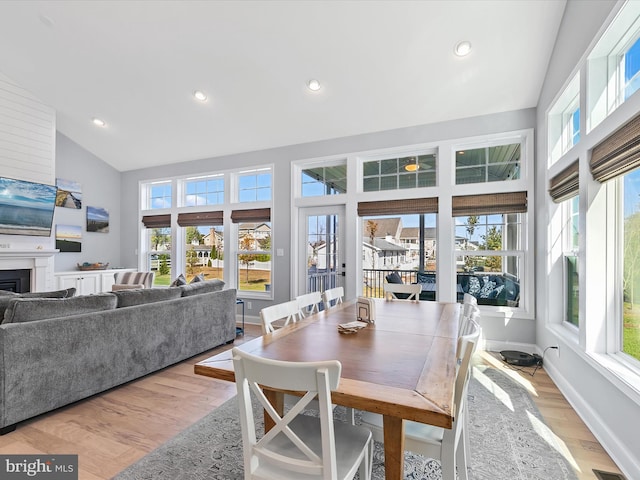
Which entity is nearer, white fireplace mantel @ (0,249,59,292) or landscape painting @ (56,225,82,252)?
white fireplace mantel @ (0,249,59,292)

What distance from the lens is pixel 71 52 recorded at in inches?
154

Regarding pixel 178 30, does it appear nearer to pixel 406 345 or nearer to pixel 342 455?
pixel 406 345

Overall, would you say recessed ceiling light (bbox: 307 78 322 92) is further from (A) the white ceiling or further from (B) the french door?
(B) the french door

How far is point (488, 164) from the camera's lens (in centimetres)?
392

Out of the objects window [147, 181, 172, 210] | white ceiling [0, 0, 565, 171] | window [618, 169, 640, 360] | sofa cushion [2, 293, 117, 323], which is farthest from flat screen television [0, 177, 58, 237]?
window [618, 169, 640, 360]

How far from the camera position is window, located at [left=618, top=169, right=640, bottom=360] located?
77.3 inches

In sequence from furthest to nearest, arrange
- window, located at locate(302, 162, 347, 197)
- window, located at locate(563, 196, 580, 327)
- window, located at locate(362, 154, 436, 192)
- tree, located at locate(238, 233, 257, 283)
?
tree, located at locate(238, 233, 257, 283) → window, located at locate(302, 162, 347, 197) → window, located at locate(362, 154, 436, 192) → window, located at locate(563, 196, 580, 327)

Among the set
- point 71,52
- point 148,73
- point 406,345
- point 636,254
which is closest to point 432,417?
point 406,345

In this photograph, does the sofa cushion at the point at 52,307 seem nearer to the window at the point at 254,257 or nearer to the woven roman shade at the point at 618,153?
the window at the point at 254,257

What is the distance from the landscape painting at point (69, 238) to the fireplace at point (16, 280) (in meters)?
1.03

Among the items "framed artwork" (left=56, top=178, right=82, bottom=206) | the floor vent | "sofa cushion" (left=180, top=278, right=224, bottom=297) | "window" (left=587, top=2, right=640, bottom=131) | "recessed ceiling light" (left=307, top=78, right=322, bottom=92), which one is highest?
"recessed ceiling light" (left=307, top=78, right=322, bottom=92)

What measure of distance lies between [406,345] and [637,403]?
1.24 metres

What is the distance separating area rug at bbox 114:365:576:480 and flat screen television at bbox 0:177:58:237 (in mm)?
4381

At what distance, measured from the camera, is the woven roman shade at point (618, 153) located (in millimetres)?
1706
